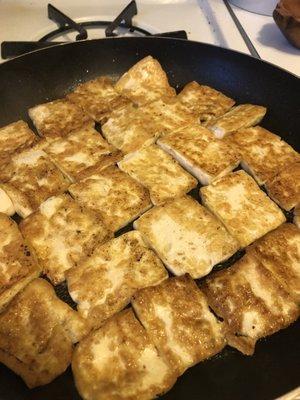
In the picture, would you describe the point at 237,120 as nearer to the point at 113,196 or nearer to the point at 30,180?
the point at 113,196

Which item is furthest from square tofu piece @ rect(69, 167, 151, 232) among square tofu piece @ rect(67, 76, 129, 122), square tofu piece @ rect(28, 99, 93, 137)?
square tofu piece @ rect(67, 76, 129, 122)

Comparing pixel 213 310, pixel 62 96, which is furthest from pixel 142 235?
pixel 62 96

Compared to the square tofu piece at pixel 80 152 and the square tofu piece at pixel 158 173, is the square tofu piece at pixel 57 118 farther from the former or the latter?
the square tofu piece at pixel 158 173

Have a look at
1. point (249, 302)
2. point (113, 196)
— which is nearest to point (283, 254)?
point (249, 302)

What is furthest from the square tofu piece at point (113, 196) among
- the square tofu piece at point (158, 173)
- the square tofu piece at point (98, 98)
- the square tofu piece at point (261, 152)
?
the square tofu piece at point (261, 152)

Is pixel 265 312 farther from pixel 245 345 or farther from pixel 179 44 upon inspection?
pixel 179 44

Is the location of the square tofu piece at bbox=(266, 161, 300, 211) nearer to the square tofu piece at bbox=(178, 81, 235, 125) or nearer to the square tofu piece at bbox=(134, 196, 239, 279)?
the square tofu piece at bbox=(134, 196, 239, 279)
